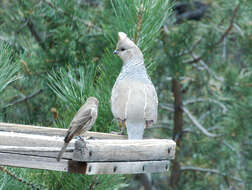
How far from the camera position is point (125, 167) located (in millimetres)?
1663

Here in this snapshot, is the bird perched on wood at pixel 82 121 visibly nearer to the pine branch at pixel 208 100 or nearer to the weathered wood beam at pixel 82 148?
the weathered wood beam at pixel 82 148

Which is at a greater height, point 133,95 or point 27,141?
point 133,95

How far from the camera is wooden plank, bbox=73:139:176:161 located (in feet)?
4.97

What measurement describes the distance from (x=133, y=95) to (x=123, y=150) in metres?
0.45

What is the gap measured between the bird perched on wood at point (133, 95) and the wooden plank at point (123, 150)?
0.77ft

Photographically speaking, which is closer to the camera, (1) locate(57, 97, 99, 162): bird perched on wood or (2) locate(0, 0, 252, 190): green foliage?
(1) locate(57, 97, 99, 162): bird perched on wood

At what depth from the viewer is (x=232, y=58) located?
5.38 metres

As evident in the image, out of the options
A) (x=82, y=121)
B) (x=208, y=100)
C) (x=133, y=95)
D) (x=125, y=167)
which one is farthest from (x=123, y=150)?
(x=208, y=100)

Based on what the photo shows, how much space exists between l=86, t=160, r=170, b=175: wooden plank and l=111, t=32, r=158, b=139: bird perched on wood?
248 mm

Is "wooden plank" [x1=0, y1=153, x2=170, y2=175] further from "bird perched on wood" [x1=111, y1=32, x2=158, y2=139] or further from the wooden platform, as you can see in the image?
"bird perched on wood" [x1=111, y1=32, x2=158, y2=139]

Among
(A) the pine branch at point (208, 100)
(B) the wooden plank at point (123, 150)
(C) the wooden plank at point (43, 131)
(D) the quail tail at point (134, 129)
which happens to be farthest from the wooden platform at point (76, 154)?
(A) the pine branch at point (208, 100)

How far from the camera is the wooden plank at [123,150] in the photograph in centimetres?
151

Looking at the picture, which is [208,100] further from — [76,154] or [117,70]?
[76,154]

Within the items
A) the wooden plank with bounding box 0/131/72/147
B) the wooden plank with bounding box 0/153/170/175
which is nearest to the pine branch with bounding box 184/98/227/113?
the wooden plank with bounding box 0/153/170/175
